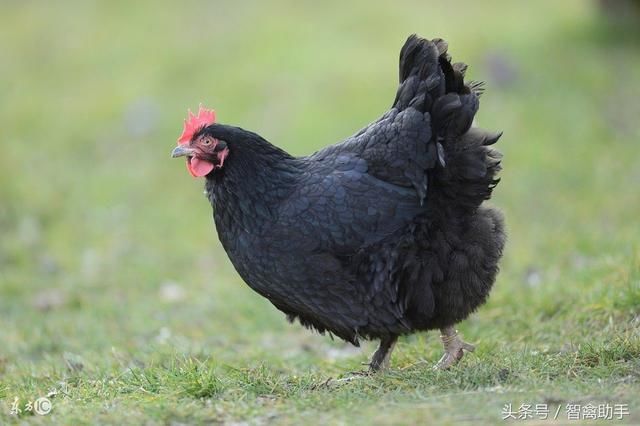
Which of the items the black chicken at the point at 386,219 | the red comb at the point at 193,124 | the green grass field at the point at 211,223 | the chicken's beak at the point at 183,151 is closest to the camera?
the green grass field at the point at 211,223

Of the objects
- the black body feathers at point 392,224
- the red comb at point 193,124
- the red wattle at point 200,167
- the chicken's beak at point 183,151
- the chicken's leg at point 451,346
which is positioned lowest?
the chicken's leg at point 451,346

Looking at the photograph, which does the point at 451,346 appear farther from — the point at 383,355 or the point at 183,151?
the point at 183,151

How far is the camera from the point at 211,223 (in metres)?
11.2

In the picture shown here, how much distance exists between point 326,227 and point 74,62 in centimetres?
1266

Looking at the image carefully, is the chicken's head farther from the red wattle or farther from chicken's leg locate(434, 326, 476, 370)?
chicken's leg locate(434, 326, 476, 370)

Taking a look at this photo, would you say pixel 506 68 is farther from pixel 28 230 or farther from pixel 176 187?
pixel 28 230

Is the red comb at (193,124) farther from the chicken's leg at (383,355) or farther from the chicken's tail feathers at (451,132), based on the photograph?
the chicken's leg at (383,355)

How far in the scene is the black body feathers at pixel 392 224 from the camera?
205 inches

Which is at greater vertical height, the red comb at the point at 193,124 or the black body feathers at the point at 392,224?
the red comb at the point at 193,124

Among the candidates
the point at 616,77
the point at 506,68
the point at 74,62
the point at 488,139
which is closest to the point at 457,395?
the point at 488,139

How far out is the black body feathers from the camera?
5.20m

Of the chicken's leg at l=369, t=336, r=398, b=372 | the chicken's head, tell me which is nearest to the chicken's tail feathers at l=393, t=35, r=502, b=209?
the chicken's leg at l=369, t=336, r=398, b=372

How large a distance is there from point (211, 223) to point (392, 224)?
20.3 ft

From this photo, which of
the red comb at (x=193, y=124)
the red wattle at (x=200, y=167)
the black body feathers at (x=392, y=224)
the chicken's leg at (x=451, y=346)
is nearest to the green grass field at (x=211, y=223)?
the chicken's leg at (x=451, y=346)
